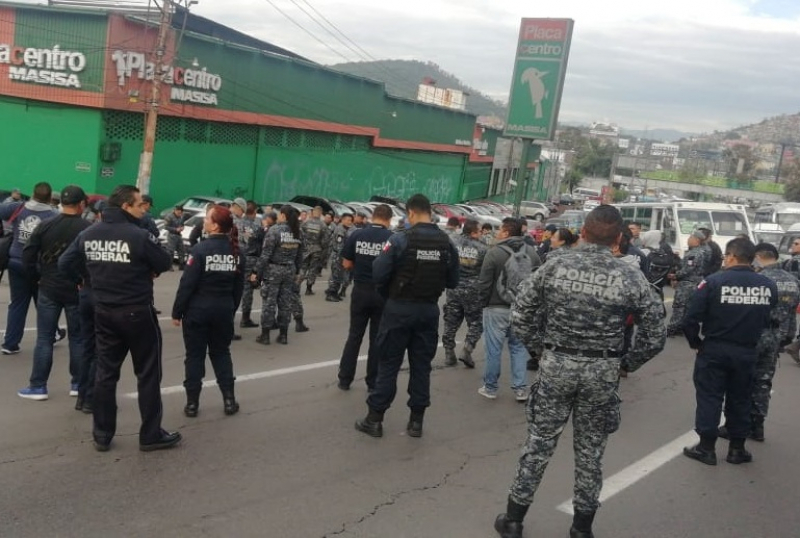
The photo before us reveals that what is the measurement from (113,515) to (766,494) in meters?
4.59

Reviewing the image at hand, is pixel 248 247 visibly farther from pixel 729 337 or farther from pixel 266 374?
pixel 729 337

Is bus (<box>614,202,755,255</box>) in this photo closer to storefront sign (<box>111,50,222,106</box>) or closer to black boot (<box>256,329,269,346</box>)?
storefront sign (<box>111,50,222,106</box>)

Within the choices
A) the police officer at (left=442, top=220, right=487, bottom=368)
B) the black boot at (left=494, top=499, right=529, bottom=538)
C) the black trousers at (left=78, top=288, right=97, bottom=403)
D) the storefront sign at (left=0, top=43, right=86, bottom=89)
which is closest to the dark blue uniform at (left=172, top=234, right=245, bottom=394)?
the black trousers at (left=78, top=288, right=97, bottom=403)

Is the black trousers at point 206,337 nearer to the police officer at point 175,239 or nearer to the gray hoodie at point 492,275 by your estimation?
the gray hoodie at point 492,275

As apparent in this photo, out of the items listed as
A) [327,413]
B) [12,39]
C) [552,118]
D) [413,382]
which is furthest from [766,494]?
[12,39]

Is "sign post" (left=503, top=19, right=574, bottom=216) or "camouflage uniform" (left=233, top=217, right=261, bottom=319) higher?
"sign post" (left=503, top=19, right=574, bottom=216)

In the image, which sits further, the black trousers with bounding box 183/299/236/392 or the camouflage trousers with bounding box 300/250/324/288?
the camouflage trousers with bounding box 300/250/324/288

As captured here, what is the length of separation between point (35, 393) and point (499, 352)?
4.31 metres

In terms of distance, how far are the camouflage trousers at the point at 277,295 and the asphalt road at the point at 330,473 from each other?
5.32ft

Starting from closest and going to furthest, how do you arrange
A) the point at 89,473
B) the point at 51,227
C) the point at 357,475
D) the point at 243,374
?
1. the point at 89,473
2. the point at 357,475
3. the point at 51,227
4. the point at 243,374

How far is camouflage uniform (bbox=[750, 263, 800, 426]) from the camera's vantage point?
6.48 meters

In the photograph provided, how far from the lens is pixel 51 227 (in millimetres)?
5992

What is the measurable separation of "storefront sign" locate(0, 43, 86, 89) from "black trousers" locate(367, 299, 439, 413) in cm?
1899

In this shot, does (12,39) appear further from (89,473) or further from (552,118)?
(89,473)
